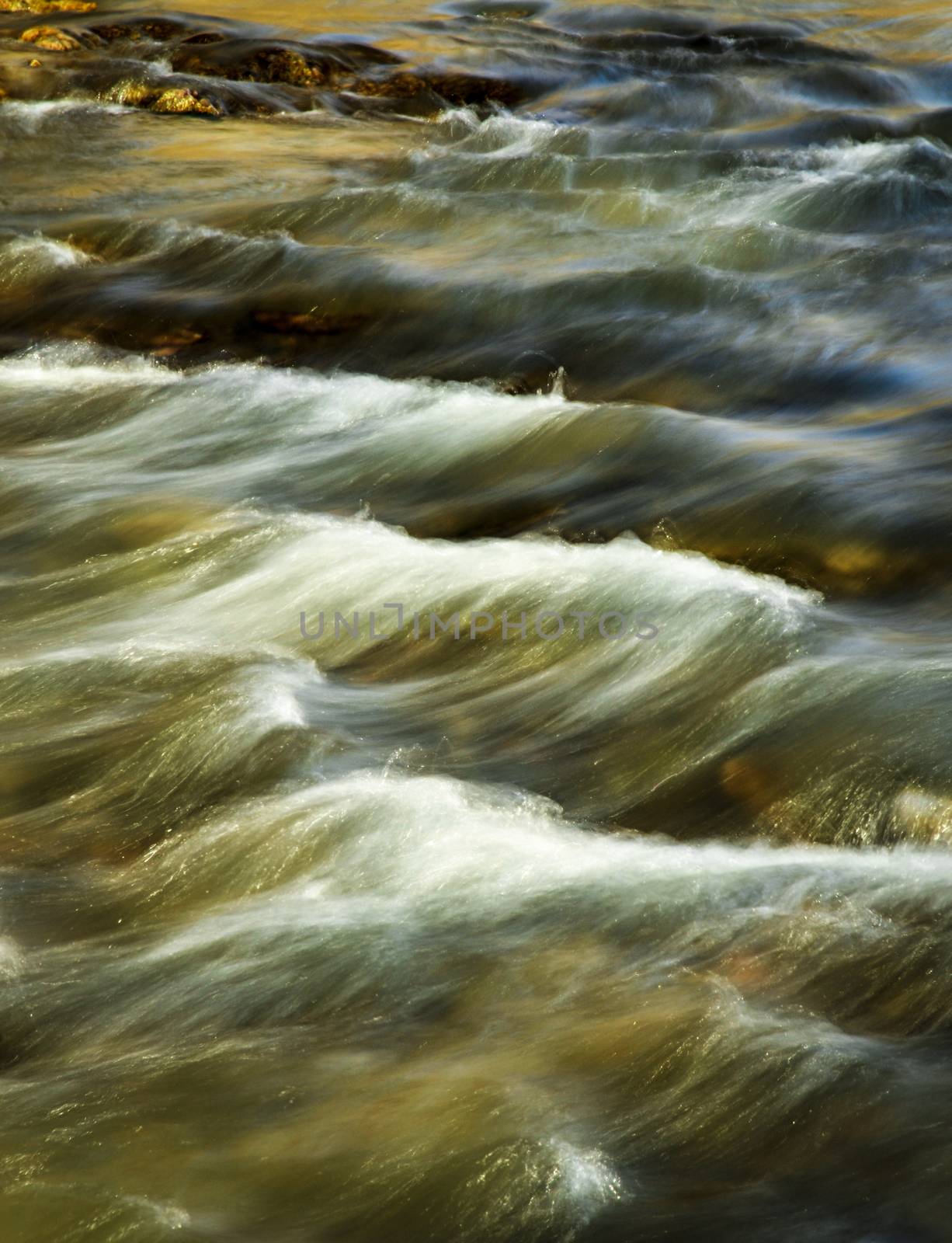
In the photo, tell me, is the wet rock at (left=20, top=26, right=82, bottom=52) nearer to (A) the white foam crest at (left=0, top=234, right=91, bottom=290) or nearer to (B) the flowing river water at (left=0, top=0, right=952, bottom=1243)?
(B) the flowing river water at (left=0, top=0, right=952, bottom=1243)

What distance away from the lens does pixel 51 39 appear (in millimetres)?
15539

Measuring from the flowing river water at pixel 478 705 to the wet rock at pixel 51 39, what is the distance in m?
4.55

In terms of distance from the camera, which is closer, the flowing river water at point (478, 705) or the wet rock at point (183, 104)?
the flowing river water at point (478, 705)

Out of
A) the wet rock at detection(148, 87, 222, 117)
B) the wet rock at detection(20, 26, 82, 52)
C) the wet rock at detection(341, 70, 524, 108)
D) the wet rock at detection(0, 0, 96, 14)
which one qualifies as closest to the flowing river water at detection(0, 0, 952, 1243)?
the wet rock at detection(148, 87, 222, 117)

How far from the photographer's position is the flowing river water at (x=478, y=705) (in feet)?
9.96

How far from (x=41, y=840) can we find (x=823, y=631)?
2.54 metres

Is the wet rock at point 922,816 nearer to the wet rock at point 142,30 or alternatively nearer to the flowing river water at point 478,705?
the flowing river water at point 478,705

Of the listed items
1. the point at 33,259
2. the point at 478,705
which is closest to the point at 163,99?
the point at 33,259

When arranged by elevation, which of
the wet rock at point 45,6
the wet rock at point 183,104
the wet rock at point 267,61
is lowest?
the wet rock at point 183,104

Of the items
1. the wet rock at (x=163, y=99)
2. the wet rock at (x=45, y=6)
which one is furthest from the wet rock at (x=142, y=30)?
the wet rock at (x=163, y=99)

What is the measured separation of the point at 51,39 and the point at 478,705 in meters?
13.0

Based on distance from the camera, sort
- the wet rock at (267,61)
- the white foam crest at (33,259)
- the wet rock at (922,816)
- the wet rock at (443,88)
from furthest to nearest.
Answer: the wet rock at (267,61)
the wet rock at (443,88)
the white foam crest at (33,259)
the wet rock at (922,816)

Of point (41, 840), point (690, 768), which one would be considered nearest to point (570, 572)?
point (690, 768)

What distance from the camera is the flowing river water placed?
3.04 metres
